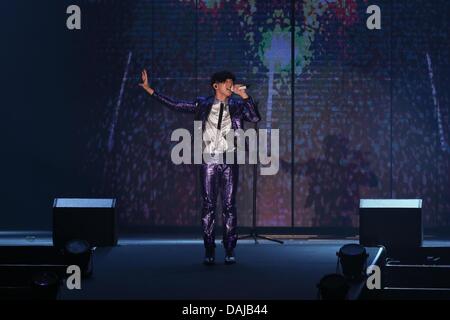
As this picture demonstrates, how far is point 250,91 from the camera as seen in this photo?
1017cm

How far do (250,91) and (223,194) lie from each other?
2.70 m

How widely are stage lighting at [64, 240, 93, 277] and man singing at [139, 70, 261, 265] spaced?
1141 millimetres

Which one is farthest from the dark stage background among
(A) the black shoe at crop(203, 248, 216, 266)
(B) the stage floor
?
(A) the black shoe at crop(203, 248, 216, 266)

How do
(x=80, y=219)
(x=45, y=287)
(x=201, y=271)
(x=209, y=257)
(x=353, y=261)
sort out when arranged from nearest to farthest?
(x=45, y=287) → (x=353, y=261) → (x=201, y=271) → (x=209, y=257) → (x=80, y=219)

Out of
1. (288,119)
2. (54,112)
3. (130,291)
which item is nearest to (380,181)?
(288,119)

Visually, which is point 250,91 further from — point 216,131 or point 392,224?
point 216,131

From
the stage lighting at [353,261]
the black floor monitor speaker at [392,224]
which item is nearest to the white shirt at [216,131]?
the stage lighting at [353,261]

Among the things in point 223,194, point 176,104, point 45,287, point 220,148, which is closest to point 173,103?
point 176,104

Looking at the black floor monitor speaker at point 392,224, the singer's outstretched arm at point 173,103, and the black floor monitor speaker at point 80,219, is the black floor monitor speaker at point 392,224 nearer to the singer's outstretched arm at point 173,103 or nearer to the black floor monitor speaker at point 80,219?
the singer's outstretched arm at point 173,103

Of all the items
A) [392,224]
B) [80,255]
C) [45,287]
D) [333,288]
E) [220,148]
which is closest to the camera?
[333,288]

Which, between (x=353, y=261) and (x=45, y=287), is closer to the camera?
(x=45, y=287)

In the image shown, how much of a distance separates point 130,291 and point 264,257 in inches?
84.6

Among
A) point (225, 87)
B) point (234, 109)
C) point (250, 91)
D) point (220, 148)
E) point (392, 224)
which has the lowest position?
point (392, 224)

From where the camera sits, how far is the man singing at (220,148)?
25.1 ft
